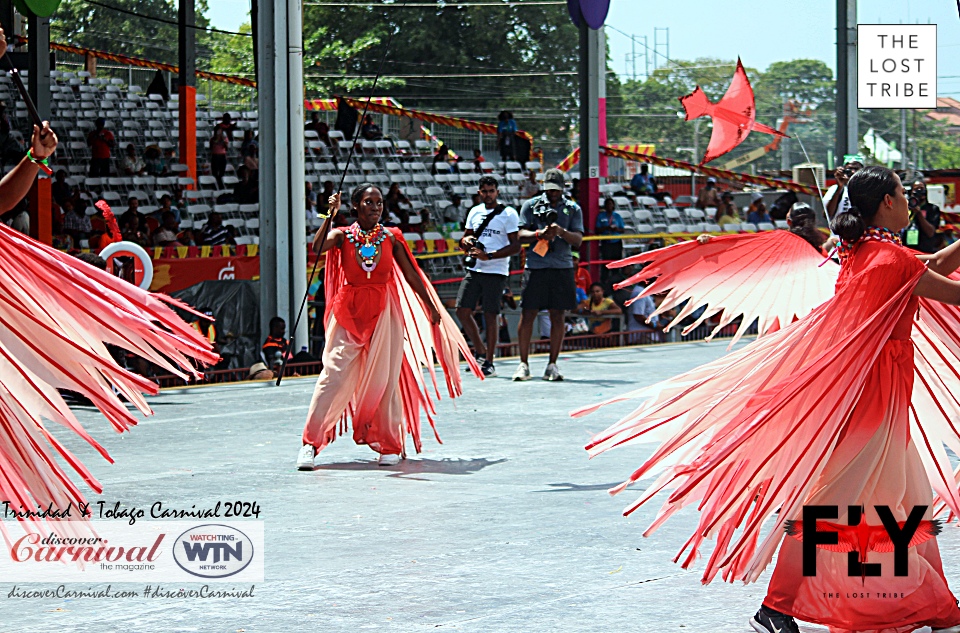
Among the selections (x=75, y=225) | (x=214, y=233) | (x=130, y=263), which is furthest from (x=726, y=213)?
(x=130, y=263)

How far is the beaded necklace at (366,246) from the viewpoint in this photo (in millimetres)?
8125

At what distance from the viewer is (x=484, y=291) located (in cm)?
1296

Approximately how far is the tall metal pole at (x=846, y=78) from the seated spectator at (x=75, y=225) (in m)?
10.9

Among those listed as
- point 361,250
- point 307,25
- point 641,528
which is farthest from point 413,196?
point 307,25

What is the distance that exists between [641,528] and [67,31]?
67092mm

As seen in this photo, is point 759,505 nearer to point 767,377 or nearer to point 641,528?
point 767,377

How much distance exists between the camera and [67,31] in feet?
222

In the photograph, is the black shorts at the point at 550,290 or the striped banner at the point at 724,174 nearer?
the black shorts at the point at 550,290

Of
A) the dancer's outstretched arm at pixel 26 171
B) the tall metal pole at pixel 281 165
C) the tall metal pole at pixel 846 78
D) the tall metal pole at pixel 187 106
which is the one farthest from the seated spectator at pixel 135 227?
the dancer's outstretched arm at pixel 26 171

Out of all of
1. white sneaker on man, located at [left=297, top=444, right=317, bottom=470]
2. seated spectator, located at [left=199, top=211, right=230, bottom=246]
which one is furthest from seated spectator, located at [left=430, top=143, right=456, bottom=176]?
white sneaker on man, located at [left=297, top=444, right=317, bottom=470]

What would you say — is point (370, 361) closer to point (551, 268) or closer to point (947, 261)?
point (947, 261)

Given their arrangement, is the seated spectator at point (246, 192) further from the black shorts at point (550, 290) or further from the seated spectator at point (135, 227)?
the black shorts at point (550, 290)

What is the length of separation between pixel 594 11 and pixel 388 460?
11.0m

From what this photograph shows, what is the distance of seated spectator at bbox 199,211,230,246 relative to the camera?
18.5 m
